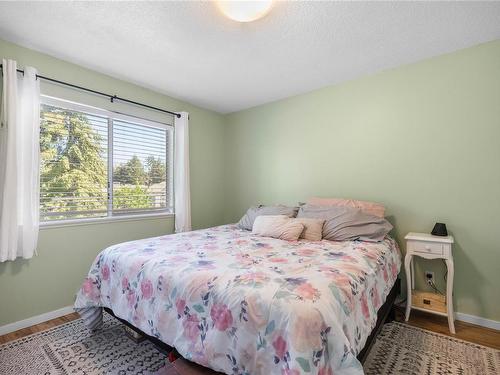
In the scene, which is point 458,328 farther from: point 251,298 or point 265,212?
point 251,298

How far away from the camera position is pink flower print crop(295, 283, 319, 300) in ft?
3.78

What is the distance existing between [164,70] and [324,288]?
2.53 meters

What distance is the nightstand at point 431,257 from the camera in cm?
210

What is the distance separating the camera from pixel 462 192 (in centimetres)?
228

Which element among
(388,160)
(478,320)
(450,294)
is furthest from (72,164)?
(478,320)

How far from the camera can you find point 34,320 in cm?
226

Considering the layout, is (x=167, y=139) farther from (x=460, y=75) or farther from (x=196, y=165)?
(x=460, y=75)

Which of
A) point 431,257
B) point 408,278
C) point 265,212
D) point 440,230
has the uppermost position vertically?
point 265,212

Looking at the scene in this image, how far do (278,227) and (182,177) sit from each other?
1.55 m

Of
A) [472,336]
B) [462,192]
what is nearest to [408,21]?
[462,192]

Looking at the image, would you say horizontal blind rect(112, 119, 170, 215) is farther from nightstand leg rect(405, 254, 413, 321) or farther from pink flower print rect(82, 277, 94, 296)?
nightstand leg rect(405, 254, 413, 321)

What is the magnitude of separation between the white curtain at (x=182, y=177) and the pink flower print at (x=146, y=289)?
1.72m

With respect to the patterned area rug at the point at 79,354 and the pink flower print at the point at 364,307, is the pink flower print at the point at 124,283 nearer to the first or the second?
the patterned area rug at the point at 79,354

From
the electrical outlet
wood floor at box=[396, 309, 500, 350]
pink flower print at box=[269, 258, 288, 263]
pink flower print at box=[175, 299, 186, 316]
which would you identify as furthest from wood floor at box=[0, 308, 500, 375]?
A: pink flower print at box=[175, 299, 186, 316]
